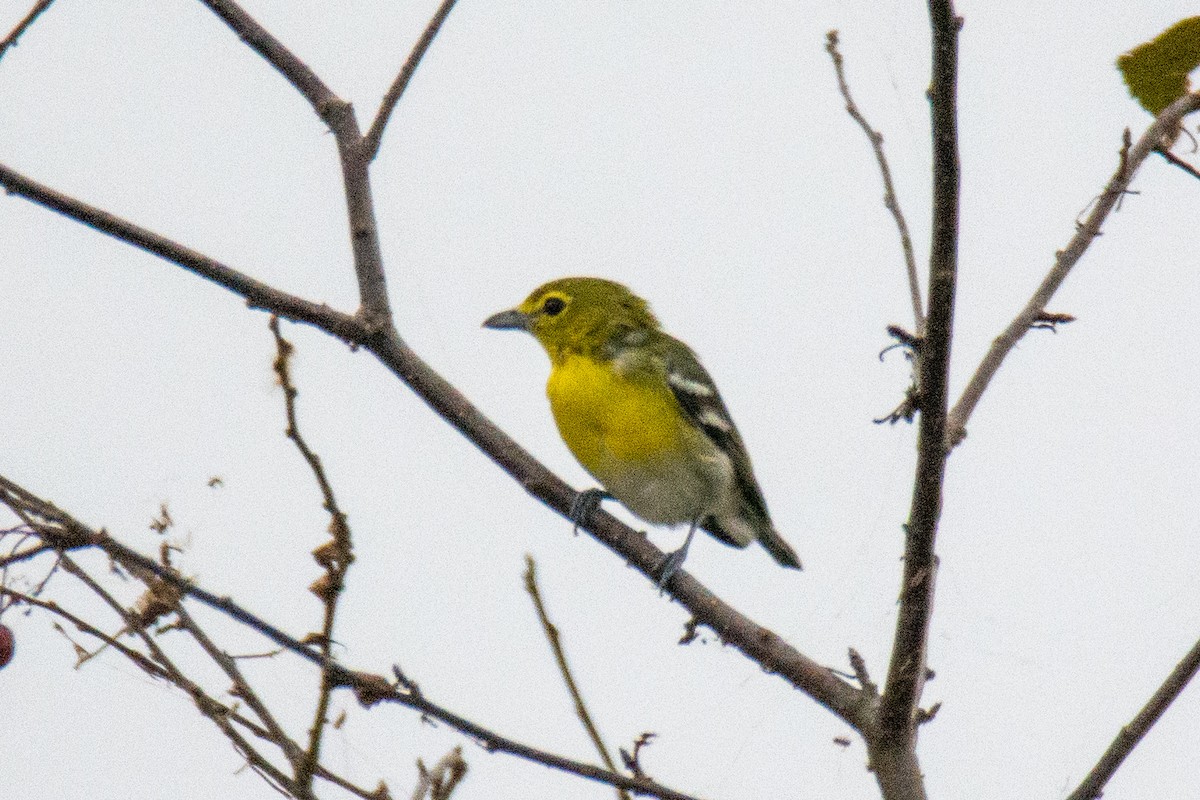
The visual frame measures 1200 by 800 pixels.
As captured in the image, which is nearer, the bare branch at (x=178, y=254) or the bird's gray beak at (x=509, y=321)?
the bare branch at (x=178, y=254)

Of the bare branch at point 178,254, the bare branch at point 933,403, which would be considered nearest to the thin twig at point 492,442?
the bare branch at point 178,254

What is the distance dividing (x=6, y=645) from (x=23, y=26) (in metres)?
1.28

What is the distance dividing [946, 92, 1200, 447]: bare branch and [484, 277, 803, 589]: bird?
201 cm

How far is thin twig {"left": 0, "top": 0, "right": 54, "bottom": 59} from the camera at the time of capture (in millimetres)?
3080

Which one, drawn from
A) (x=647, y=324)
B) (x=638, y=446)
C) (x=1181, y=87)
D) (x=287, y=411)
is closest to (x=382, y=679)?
(x=287, y=411)

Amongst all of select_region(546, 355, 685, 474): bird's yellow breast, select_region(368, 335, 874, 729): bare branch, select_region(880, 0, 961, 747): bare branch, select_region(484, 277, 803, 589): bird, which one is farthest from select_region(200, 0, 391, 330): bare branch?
select_region(546, 355, 685, 474): bird's yellow breast

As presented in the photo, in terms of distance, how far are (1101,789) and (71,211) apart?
2.23 m

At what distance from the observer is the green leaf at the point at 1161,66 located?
9.07ft

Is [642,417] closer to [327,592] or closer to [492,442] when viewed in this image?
[492,442]

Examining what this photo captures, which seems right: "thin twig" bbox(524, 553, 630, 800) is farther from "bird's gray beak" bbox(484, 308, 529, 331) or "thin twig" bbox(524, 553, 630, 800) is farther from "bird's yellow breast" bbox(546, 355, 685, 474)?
"bird's gray beak" bbox(484, 308, 529, 331)

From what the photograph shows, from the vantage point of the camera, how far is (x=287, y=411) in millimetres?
2518

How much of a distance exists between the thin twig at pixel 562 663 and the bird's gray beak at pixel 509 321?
3.70m

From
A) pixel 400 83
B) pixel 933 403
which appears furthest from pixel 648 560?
pixel 400 83

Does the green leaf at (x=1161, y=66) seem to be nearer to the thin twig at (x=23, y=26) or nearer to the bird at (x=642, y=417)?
the thin twig at (x=23, y=26)
